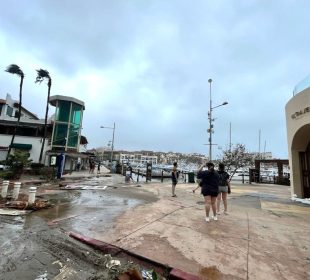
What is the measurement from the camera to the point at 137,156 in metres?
137

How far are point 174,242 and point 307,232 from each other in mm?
3993

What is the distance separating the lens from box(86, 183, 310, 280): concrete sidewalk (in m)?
4.41

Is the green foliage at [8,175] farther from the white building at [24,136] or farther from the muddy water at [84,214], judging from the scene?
the white building at [24,136]

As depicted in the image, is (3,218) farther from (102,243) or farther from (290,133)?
(290,133)

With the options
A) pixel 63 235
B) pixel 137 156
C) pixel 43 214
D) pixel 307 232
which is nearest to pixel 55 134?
pixel 43 214

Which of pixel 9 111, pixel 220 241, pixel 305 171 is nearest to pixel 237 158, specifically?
pixel 305 171

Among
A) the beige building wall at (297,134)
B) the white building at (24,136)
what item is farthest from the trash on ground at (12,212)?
the white building at (24,136)

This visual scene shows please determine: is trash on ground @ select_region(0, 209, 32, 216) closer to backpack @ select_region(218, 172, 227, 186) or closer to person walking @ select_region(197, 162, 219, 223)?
person walking @ select_region(197, 162, 219, 223)

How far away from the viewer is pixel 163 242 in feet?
17.9

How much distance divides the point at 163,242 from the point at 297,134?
401 inches

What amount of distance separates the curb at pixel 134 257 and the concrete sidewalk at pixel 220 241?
4.8 inches

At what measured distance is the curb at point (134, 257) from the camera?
4094 millimetres

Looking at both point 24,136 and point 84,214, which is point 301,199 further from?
point 24,136

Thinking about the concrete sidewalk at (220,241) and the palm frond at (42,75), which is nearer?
the concrete sidewalk at (220,241)
